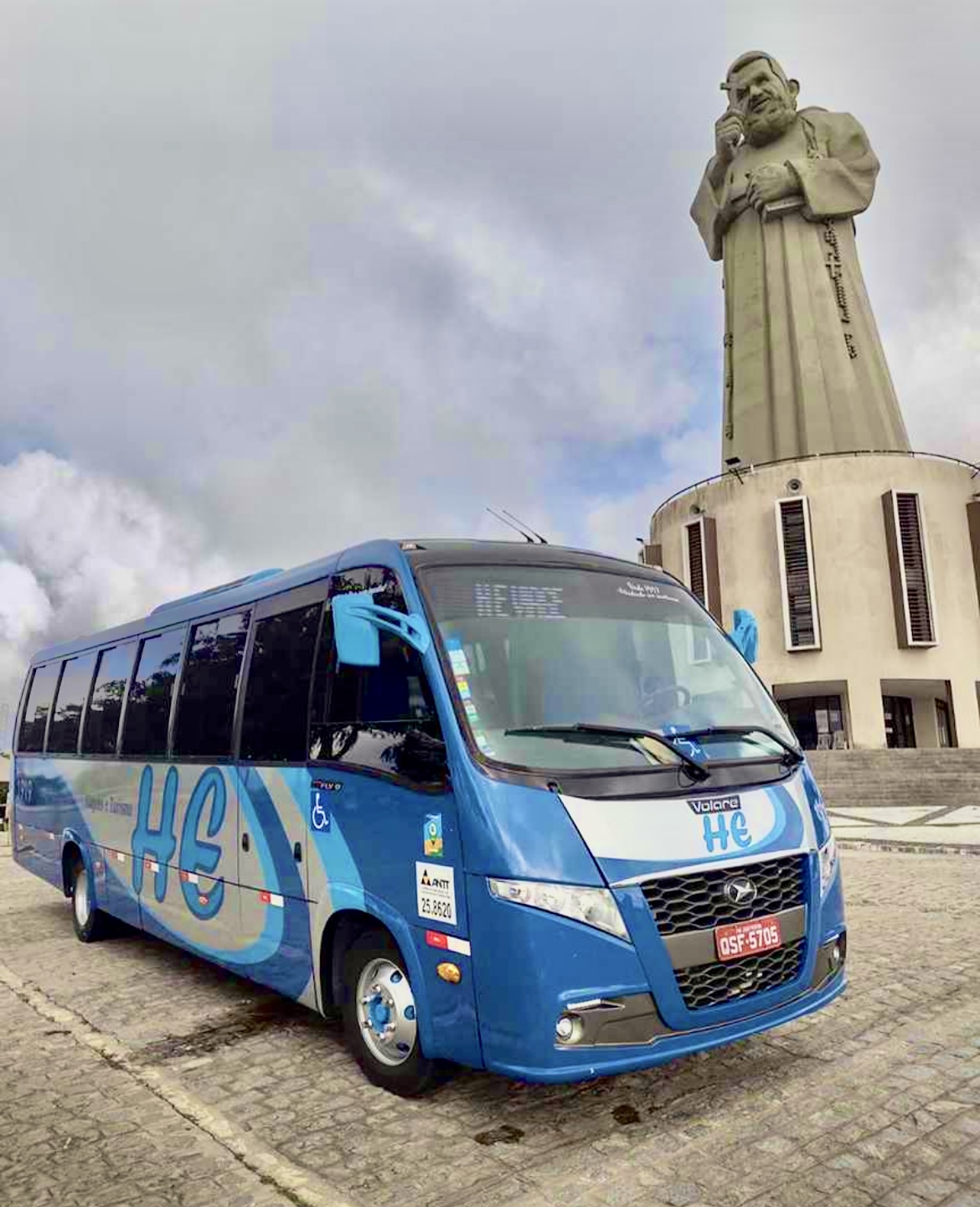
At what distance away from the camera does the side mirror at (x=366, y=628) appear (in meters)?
4.29

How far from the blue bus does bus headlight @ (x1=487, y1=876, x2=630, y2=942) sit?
11mm

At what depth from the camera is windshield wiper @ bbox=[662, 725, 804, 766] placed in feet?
15.1

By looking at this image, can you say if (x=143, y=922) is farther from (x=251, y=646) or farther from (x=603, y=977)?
(x=603, y=977)

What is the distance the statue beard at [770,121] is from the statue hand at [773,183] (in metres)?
2.29

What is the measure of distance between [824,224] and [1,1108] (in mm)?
52894

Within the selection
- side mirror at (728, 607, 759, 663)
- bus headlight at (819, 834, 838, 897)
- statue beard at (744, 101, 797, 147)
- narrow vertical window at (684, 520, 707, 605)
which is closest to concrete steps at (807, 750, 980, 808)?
narrow vertical window at (684, 520, 707, 605)

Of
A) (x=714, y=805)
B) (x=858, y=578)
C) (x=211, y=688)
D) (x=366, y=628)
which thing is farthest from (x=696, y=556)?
(x=366, y=628)

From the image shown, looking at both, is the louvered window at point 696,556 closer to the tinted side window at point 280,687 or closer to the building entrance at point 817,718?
the building entrance at point 817,718

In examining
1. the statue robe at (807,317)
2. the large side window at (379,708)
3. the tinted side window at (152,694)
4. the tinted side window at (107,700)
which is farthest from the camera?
the statue robe at (807,317)

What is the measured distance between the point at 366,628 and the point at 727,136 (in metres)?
54.0

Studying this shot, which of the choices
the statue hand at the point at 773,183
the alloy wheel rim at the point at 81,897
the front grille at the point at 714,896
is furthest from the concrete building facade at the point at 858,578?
the front grille at the point at 714,896

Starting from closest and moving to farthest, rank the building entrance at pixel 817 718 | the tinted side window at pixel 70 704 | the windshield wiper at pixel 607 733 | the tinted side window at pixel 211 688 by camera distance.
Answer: the windshield wiper at pixel 607 733 → the tinted side window at pixel 211 688 → the tinted side window at pixel 70 704 → the building entrance at pixel 817 718

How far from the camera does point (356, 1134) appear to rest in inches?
163

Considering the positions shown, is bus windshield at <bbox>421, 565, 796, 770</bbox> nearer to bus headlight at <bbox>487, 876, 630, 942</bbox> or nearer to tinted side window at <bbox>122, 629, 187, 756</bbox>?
bus headlight at <bbox>487, 876, 630, 942</bbox>
